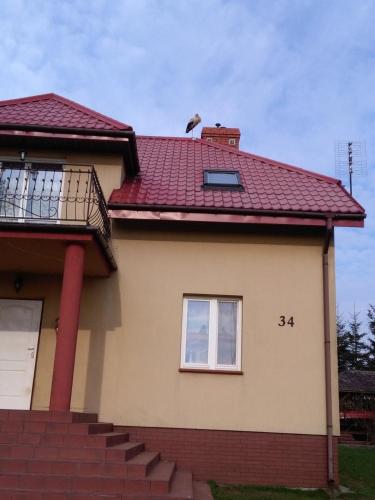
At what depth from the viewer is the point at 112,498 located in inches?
A: 235

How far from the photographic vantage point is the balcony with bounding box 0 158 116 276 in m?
7.80

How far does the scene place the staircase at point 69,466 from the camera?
604 cm

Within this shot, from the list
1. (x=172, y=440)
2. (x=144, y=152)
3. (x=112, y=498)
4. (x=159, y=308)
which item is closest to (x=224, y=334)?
(x=159, y=308)

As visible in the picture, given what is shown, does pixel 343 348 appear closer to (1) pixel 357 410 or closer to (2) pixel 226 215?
(1) pixel 357 410

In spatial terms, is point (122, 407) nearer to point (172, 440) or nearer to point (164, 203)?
point (172, 440)

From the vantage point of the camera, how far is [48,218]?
27.8 ft

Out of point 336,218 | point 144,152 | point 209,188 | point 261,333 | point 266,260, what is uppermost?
point 144,152

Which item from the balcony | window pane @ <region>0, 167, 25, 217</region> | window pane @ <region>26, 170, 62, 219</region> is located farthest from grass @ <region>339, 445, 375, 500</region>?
window pane @ <region>0, 167, 25, 217</region>

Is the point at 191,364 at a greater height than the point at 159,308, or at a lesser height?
lesser

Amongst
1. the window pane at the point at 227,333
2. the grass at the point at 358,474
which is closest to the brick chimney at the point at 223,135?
the window pane at the point at 227,333

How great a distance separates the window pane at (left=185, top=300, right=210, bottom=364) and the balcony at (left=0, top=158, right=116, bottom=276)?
1608 millimetres

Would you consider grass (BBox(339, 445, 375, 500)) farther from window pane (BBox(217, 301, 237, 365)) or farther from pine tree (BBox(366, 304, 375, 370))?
pine tree (BBox(366, 304, 375, 370))

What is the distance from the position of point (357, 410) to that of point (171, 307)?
51.2 feet

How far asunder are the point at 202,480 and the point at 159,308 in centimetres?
284
